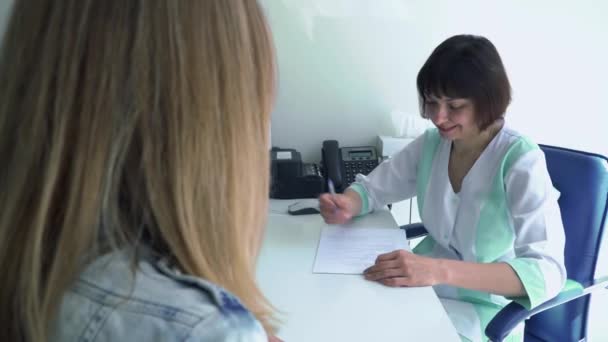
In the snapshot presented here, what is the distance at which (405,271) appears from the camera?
1055 mm

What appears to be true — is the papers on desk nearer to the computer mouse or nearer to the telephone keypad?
the computer mouse

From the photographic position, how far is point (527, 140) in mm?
1201

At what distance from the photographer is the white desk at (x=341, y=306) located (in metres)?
0.90

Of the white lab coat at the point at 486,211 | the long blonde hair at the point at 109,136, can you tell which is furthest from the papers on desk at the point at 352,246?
the long blonde hair at the point at 109,136

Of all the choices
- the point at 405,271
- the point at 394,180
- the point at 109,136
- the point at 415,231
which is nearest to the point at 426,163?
the point at 394,180

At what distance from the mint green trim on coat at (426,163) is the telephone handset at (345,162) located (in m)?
0.40

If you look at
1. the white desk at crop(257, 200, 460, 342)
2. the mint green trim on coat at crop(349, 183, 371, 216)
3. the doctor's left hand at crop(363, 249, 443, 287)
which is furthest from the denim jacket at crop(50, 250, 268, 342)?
the mint green trim on coat at crop(349, 183, 371, 216)

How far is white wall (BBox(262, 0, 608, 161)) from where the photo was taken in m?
1.89

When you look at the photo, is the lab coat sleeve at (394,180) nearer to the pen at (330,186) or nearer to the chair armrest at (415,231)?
the chair armrest at (415,231)

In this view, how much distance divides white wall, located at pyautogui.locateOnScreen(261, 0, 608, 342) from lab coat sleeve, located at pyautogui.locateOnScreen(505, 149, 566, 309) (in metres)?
0.90

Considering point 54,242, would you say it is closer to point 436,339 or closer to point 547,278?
point 436,339

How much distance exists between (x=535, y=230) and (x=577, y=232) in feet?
0.57

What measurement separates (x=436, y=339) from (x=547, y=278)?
0.36 meters

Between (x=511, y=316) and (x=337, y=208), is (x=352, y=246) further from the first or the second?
(x=511, y=316)
